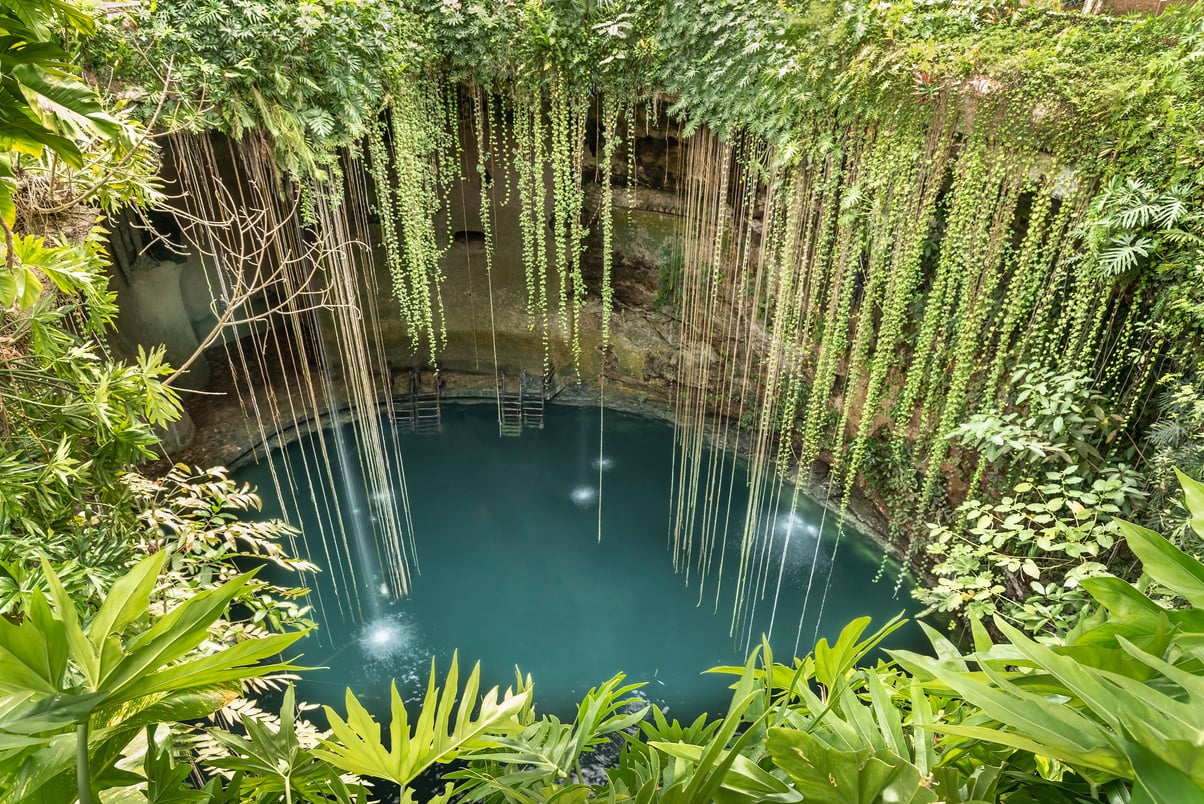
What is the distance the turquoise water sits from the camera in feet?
12.9

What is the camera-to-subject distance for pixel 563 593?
178 inches

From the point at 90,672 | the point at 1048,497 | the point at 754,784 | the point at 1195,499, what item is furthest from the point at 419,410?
the point at 1195,499

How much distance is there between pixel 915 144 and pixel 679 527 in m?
3.07

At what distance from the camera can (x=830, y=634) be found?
A: 4.04m

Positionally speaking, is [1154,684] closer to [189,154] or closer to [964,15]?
[964,15]

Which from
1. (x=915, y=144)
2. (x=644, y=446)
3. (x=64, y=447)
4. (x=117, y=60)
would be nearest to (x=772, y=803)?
(x=64, y=447)

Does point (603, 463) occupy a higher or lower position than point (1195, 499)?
lower

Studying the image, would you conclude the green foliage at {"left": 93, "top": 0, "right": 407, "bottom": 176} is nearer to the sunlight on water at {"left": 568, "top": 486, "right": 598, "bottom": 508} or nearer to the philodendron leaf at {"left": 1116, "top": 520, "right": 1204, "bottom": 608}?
the sunlight on water at {"left": 568, "top": 486, "right": 598, "bottom": 508}

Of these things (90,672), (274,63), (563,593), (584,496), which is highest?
(274,63)

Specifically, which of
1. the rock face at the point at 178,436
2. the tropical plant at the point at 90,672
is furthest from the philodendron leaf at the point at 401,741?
the rock face at the point at 178,436

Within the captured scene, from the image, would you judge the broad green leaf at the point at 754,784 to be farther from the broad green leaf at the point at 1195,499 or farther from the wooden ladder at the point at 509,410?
the wooden ladder at the point at 509,410

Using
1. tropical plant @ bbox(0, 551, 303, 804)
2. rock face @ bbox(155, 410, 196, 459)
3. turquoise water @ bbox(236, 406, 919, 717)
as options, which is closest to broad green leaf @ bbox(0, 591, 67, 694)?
tropical plant @ bbox(0, 551, 303, 804)

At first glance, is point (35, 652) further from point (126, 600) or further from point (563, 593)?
point (563, 593)

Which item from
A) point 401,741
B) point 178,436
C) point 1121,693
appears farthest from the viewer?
point 178,436
